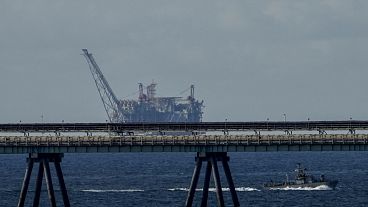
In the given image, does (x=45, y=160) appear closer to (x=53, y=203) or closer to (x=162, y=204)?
(x=53, y=203)

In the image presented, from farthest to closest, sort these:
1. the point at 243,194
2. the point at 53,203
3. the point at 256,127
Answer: the point at 243,194
the point at 256,127
the point at 53,203

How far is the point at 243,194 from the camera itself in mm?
196000

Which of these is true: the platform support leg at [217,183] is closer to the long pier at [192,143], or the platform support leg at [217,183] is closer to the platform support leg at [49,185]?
the long pier at [192,143]

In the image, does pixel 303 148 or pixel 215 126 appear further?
pixel 215 126

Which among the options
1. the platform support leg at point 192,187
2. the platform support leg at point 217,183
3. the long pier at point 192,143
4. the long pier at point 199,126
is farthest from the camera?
the long pier at point 199,126

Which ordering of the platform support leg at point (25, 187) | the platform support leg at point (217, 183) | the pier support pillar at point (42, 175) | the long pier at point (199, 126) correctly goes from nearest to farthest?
the platform support leg at point (217, 183) → the platform support leg at point (25, 187) → the pier support pillar at point (42, 175) → the long pier at point (199, 126)

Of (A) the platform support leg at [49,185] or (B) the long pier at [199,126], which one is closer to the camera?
(A) the platform support leg at [49,185]

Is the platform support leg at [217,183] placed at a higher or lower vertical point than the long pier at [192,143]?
lower

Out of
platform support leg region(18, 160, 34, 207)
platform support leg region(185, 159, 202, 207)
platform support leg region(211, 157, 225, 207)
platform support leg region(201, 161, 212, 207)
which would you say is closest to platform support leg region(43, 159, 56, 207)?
platform support leg region(18, 160, 34, 207)

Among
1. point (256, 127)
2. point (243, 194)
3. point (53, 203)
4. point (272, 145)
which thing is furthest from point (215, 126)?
point (243, 194)

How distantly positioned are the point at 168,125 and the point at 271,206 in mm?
27491

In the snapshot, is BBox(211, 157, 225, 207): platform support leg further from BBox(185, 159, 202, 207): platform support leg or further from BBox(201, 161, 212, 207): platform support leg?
BBox(185, 159, 202, 207): platform support leg

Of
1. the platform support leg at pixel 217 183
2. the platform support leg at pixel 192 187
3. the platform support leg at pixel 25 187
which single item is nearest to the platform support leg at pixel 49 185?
the platform support leg at pixel 25 187

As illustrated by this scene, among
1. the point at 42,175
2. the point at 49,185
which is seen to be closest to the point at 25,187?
the point at 49,185
